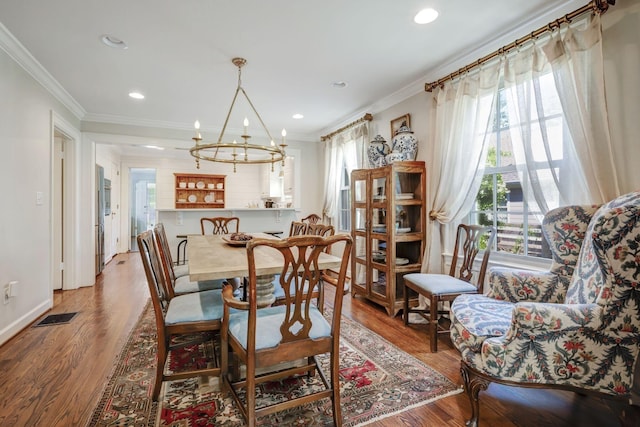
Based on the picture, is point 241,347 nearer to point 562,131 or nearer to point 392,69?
point 562,131

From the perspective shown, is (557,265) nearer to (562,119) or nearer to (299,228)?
(562,119)

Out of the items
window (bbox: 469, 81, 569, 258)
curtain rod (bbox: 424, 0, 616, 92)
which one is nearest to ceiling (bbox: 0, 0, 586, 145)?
curtain rod (bbox: 424, 0, 616, 92)

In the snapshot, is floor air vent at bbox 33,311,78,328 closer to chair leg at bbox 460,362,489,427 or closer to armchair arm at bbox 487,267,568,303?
chair leg at bbox 460,362,489,427

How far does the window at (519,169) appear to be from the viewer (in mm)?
2107

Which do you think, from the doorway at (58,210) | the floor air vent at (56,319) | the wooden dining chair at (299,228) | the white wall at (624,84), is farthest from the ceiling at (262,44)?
the floor air vent at (56,319)

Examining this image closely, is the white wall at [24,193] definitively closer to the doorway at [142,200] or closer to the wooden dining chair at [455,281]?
the wooden dining chair at [455,281]

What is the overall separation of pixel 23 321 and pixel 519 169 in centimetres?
438

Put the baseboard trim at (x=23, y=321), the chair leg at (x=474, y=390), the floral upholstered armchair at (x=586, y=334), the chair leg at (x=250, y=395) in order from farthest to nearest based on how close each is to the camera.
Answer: the baseboard trim at (x=23, y=321) → the chair leg at (x=474, y=390) → the chair leg at (x=250, y=395) → the floral upholstered armchair at (x=586, y=334)

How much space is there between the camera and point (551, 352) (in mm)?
1369

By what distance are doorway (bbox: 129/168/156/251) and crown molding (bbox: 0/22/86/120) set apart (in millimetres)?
4744

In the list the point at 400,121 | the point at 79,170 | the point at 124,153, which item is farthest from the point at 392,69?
the point at 124,153

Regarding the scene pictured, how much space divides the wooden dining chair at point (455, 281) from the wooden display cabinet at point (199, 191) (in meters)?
6.48

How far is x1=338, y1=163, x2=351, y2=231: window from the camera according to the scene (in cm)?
480

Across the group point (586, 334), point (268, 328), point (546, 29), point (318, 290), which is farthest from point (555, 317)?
point (546, 29)
